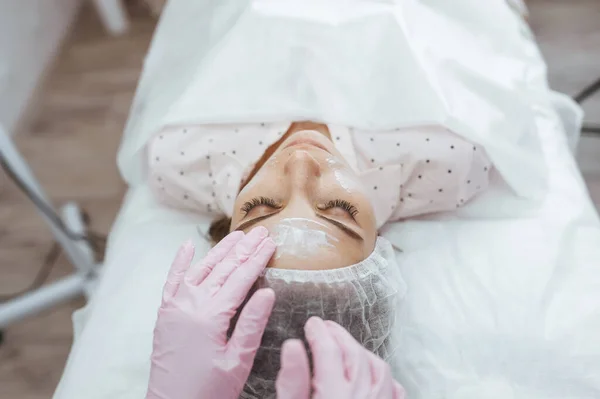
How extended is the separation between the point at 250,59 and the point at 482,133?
0.52 m

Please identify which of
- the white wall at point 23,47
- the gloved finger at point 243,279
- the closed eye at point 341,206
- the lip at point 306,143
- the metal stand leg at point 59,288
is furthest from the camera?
the white wall at point 23,47

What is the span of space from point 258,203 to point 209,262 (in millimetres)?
147

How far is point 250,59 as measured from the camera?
115 centimetres

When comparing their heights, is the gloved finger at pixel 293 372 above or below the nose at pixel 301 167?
below

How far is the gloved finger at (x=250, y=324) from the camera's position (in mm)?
708

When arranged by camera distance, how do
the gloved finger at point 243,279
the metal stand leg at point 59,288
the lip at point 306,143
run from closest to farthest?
the gloved finger at point 243,279 < the lip at point 306,143 < the metal stand leg at point 59,288

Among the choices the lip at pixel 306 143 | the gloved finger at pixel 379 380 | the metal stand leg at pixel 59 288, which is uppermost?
the lip at pixel 306 143

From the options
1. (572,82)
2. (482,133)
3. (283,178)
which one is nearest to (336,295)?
(283,178)

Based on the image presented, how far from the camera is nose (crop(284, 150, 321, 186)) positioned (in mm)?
881

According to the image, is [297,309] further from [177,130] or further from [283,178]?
[177,130]

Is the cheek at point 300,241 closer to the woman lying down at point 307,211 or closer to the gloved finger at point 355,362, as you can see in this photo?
the woman lying down at point 307,211

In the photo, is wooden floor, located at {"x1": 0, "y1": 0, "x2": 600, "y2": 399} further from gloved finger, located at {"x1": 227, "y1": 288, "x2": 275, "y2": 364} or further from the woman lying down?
gloved finger, located at {"x1": 227, "y1": 288, "x2": 275, "y2": 364}

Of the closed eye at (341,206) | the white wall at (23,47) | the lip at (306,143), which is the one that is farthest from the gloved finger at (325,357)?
the white wall at (23,47)

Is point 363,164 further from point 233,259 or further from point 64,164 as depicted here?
point 64,164
